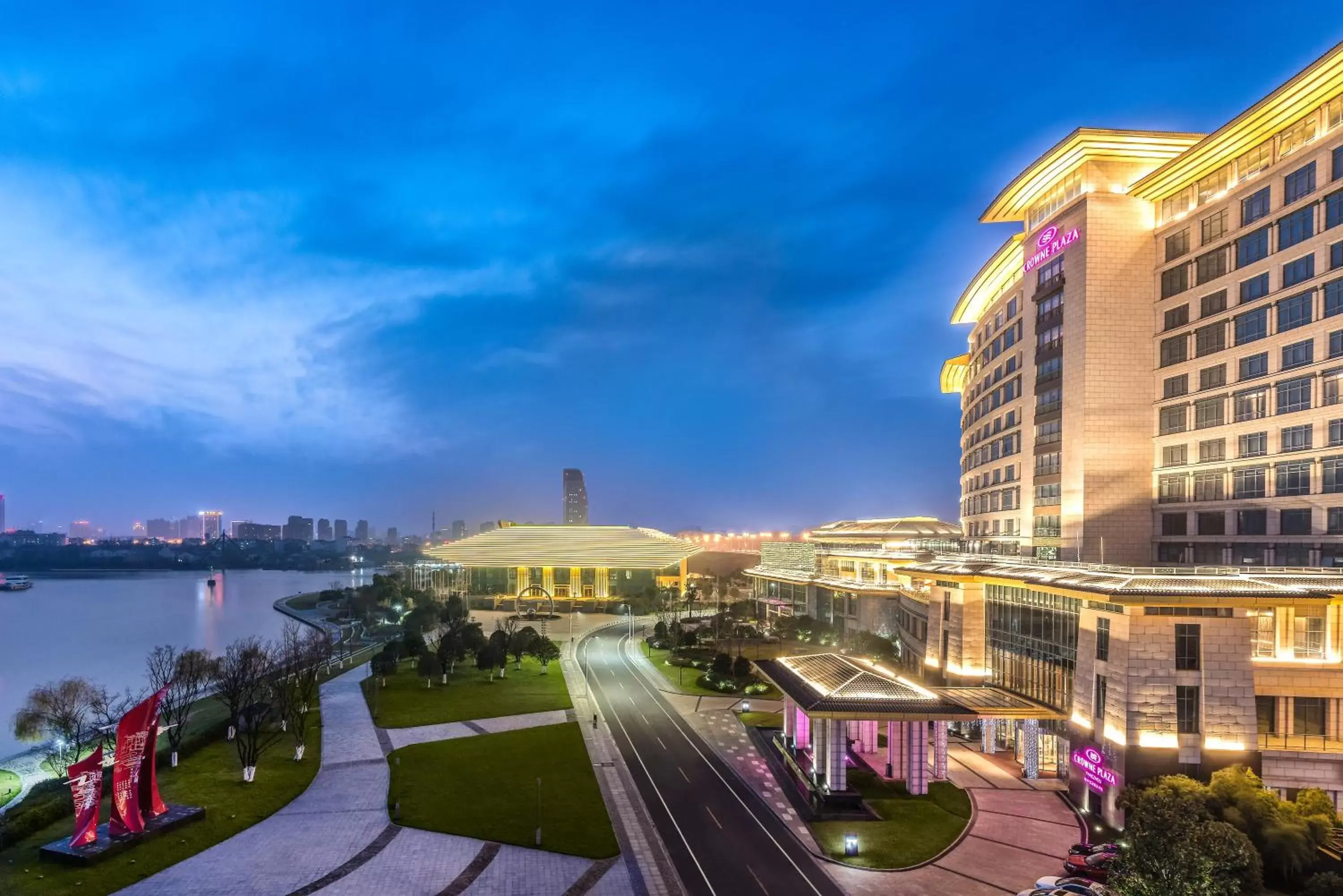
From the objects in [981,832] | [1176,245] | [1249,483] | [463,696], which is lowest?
[463,696]

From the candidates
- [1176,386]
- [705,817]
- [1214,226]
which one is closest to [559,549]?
[705,817]

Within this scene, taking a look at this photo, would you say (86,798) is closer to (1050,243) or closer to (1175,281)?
(1050,243)

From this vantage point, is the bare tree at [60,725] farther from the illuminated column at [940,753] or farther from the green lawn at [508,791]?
the illuminated column at [940,753]

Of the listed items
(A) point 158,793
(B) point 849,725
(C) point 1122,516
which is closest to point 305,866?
(A) point 158,793

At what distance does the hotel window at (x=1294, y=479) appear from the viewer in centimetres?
4203

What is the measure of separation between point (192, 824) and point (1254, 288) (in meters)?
62.3

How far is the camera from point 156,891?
27.2 m

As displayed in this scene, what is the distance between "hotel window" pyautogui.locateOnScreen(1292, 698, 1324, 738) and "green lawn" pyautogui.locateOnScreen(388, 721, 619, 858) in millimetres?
32309

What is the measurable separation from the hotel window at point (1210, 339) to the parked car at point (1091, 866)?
32008 mm

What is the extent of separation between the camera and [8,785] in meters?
43.0

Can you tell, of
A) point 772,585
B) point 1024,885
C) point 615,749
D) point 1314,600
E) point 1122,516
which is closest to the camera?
point 1024,885

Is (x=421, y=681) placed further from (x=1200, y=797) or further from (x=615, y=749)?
(x=1200, y=797)

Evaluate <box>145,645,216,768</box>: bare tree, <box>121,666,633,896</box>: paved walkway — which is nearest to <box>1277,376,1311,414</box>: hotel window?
<box>121,666,633,896</box>: paved walkway

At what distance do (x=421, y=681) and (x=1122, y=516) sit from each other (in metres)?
57.0
